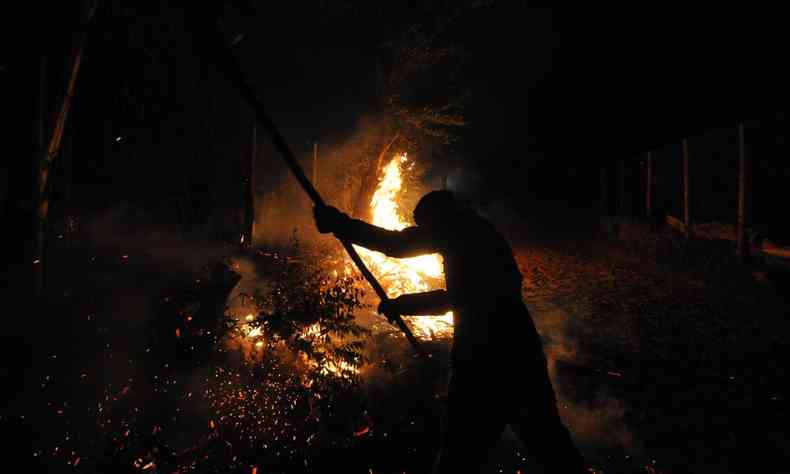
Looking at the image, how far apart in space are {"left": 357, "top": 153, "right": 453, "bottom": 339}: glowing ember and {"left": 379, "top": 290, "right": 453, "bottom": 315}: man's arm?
2.23 meters

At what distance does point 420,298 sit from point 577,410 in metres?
2.57

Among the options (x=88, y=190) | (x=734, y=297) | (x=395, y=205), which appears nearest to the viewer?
(x=88, y=190)

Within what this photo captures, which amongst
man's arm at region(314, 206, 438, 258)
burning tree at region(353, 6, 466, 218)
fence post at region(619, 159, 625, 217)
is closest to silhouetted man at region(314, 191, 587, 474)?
man's arm at region(314, 206, 438, 258)

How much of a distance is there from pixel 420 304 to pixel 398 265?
7.08 m

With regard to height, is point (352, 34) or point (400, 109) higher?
point (352, 34)

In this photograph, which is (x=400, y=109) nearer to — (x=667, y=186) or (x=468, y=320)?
(x=667, y=186)

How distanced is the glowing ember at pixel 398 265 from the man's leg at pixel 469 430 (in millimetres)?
2727

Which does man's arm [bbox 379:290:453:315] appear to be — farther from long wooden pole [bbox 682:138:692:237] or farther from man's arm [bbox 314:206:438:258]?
long wooden pole [bbox 682:138:692:237]

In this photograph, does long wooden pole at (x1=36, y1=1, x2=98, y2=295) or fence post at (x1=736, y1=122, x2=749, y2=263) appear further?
fence post at (x1=736, y1=122, x2=749, y2=263)

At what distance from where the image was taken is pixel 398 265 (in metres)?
10.1

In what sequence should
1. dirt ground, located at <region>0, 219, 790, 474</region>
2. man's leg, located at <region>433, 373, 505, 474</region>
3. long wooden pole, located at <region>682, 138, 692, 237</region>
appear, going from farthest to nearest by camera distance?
long wooden pole, located at <region>682, 138, 692, 237</region> < dirt ground, located at <region>0, 219, 790, 474</region> < man's leg, located at <region>433, 373, 505, 474</region>

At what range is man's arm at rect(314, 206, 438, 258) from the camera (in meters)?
2.87

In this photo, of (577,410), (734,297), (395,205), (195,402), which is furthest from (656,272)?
(195,402)

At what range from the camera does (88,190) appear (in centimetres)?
590
